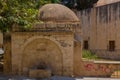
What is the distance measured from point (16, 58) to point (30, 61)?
2.52 ft

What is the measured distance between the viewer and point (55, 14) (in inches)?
683

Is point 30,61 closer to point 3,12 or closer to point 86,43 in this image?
point 3,12

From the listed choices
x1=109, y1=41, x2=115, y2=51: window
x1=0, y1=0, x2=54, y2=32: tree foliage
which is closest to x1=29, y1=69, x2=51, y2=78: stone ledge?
x1=0, y1=0, x2=54, y2=32: tree foliage

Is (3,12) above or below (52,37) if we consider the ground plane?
above

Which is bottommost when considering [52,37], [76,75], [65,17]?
[76,75]

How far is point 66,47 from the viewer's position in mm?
16266

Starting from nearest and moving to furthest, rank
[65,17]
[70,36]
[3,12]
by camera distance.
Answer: [3,12] → [70,36] → [65,17]

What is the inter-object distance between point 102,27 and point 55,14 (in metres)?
13.3

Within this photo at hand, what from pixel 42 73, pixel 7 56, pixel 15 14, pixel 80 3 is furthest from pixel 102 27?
pixel 15 14

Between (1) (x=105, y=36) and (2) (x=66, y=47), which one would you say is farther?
(1) (x=105, y=36)

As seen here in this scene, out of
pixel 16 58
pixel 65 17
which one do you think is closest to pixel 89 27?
A: pixel 65 17

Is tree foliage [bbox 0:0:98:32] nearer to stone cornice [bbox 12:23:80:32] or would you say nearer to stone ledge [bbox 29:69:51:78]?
stone cornice [bbox 12:23:80:32]

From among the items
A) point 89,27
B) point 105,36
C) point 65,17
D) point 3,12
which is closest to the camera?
point 3,12

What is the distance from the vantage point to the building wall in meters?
28.0
